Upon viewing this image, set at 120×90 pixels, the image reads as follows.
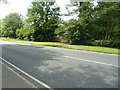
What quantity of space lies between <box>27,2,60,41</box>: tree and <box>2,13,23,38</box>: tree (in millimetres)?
22043

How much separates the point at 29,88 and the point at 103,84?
8.06ft

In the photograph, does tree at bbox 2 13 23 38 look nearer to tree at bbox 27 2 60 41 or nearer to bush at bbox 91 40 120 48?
tree at bbox 27 2 60 41

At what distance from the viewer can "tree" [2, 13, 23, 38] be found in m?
51.2

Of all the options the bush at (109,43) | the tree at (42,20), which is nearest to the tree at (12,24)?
the tree at (42,20)

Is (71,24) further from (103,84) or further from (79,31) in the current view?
(103,84)

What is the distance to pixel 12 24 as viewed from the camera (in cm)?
5303

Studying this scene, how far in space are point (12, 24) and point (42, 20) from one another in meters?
27.5

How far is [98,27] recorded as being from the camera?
22328 mm

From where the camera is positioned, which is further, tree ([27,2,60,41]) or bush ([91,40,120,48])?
tree ([27,2,60,41])

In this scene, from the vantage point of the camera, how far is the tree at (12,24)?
51.2 meters

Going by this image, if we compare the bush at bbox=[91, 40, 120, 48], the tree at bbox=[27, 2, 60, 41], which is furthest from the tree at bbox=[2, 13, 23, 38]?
the bush at bbox=[91, 40, 120, 48]

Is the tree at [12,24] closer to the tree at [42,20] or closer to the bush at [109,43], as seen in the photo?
the tree at [42,20]

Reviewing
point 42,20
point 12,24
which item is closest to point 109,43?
point 42,20

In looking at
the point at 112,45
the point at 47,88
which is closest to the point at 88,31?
the point at 112,45
